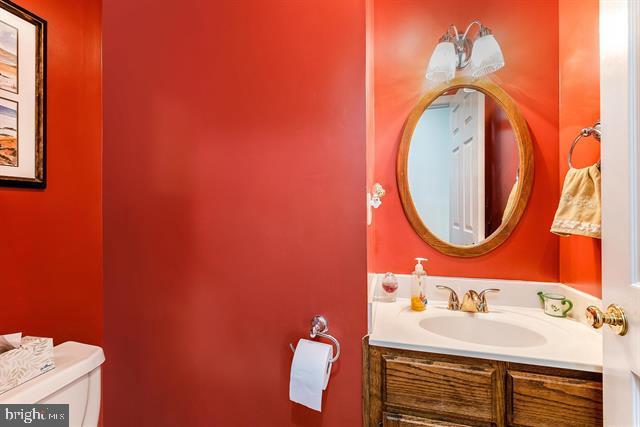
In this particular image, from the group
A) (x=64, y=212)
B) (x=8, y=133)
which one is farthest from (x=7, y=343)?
(x=8, y=133)

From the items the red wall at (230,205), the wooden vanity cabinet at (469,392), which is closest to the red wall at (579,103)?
the wooden vanity cabinet at (469,392)

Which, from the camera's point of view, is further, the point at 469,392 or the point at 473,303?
the point at 473,303

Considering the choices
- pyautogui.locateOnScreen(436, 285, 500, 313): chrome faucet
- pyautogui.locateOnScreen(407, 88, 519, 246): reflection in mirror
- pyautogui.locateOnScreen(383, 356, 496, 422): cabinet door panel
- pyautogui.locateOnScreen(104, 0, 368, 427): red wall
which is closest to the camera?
pyautogui.locateOnScreen(383, 356, 496, 422): cabinet door panel

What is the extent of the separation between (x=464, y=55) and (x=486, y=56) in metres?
0.12

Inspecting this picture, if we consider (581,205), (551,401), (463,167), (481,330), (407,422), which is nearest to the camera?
(551,401)

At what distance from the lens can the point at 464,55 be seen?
1429mm

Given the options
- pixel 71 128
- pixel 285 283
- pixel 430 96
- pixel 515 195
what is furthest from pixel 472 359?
pixel 71 128

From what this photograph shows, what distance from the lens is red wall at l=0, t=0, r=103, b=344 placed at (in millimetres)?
967

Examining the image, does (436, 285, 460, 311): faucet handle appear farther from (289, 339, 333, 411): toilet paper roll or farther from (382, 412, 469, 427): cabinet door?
(289, 339, 333, 411): toilet paper roll

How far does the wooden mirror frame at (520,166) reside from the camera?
1370 mm

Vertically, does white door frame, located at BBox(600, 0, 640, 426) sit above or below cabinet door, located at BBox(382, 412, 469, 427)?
above

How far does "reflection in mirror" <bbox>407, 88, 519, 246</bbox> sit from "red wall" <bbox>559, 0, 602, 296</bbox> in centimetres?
22

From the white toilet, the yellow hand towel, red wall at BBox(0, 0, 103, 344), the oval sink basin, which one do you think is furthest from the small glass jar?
red wall at BBox(0, 0, 103, 344)

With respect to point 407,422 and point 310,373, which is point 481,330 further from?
point 310,373
